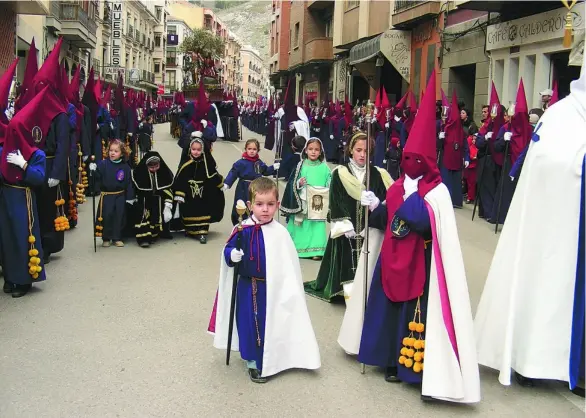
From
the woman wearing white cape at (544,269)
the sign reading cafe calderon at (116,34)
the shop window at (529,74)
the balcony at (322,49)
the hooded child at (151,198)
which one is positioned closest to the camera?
the woman wearing white cape at (544,269)

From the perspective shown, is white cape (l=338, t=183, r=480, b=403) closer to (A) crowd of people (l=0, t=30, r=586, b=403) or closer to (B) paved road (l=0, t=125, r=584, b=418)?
(A) crowd of people (l=0, t=30, r=586, b=403)

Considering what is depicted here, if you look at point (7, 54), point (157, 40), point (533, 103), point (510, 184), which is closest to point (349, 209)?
point (510, 184)

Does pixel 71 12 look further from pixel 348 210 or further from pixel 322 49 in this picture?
pixel 348 210

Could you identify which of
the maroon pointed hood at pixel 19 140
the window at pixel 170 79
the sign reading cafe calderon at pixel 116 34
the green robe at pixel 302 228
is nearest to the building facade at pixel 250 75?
the window at pixel 170 79

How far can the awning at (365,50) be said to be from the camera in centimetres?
2426

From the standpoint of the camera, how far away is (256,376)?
4.79 m

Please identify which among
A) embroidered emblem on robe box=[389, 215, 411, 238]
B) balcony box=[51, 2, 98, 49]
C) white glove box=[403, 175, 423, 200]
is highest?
balcony box=[51, 2, 98, 49]

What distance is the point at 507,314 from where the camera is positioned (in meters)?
4.78

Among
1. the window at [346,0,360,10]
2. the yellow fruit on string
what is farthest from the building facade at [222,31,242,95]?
the yellow fruit on string

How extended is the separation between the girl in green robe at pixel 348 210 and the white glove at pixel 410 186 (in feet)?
3.40

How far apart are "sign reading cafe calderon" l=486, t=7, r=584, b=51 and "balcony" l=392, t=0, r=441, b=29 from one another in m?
3.47

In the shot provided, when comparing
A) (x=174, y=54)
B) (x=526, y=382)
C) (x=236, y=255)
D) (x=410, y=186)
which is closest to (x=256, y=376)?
(x=236, y=255)

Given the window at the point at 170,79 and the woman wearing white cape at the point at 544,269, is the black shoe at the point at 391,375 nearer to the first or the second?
the woman wearing white cape at the point at 544,269

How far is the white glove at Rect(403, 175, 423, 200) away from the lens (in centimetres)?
460
